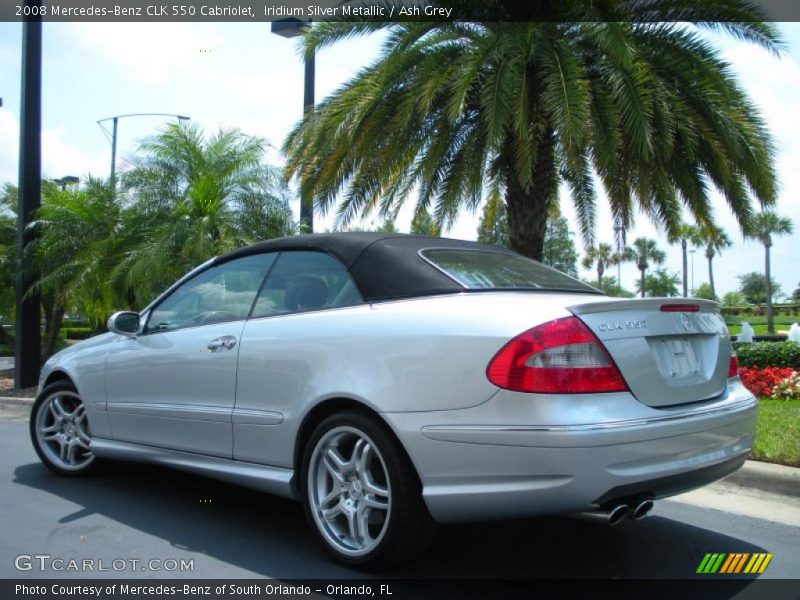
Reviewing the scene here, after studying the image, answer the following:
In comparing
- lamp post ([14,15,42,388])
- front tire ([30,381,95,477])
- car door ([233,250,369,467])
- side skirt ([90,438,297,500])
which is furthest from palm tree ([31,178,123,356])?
car door ([233,250,369,467])

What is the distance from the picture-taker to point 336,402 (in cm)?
366

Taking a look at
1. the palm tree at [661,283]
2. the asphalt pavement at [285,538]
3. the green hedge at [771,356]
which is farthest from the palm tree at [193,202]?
the palm tree at [661,283]

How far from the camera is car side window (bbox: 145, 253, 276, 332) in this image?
4.46 meters

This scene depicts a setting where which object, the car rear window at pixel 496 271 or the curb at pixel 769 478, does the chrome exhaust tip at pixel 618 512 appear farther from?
the curb at pixel 769 478

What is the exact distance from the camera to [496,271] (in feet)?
13.3

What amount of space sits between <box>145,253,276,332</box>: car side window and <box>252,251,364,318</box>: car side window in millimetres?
108

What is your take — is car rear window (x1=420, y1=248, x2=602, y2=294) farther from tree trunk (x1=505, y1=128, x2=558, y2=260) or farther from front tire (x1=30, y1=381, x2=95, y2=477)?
tree trunk (x1=505, y1=128, x2=558, y2=260)

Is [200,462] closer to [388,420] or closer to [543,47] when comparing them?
[388,420]

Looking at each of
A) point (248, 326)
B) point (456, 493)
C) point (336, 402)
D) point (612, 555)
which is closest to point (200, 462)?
point (248, 326)

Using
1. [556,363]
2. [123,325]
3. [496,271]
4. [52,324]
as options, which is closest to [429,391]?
[556,363]

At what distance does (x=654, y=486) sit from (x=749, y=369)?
29.9 ft

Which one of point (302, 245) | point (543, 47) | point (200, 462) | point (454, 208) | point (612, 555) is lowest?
point (612, 555)

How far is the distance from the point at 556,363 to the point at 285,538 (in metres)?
1.83

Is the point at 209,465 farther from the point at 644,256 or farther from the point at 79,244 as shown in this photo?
the point at 644,256
